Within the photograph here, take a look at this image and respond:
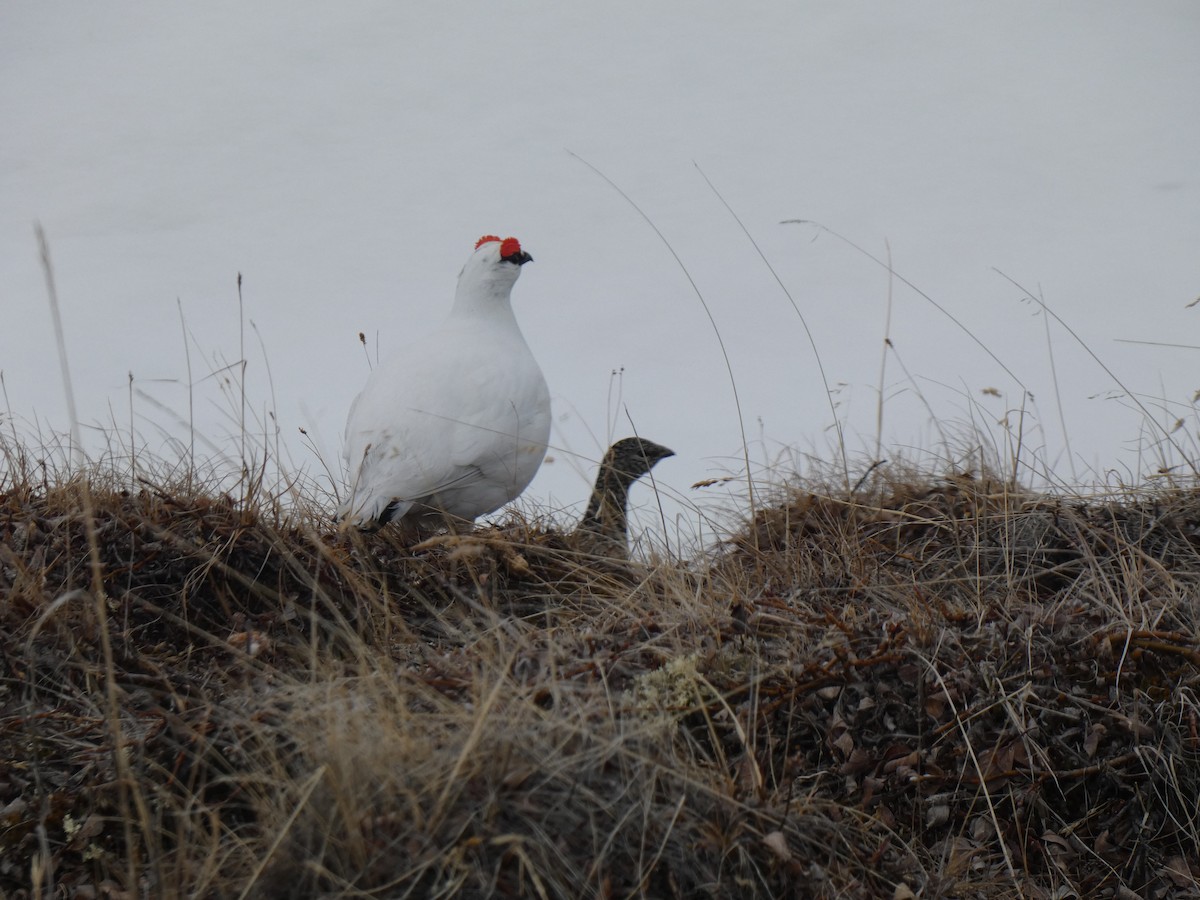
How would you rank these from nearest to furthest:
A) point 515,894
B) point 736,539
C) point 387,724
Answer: point 515,894 < point 387,724 < point 736,539

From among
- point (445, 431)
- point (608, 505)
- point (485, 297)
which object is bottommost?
point (608, 505)

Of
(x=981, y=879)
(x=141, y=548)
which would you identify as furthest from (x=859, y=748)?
(x=141, y=548)

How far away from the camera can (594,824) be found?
Result: 1949 millimetres

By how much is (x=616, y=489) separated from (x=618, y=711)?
2.22 m

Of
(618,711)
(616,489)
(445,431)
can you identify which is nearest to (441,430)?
(445,431)

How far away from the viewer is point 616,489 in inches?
181

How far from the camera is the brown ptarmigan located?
4.11 meters

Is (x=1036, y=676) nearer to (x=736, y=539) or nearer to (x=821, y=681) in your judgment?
(x=821, y=681)

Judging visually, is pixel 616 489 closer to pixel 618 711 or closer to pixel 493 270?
pixel 493 270

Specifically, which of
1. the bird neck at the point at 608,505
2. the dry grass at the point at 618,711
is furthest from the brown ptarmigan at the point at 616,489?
the dry grass at the point at 618,711

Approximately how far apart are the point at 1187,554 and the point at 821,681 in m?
1.37

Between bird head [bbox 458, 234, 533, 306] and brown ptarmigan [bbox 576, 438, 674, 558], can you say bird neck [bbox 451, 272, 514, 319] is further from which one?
brown ptarmigan [bbox 576, 438, 674, 558]

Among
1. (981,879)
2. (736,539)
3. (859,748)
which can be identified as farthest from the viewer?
(736,539)

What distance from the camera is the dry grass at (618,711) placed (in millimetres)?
1960
